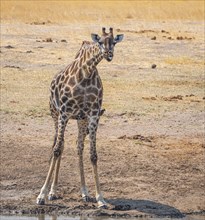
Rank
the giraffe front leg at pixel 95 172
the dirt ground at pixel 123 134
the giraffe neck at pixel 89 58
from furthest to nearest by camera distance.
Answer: the dirt ground at pixel 123 134 < the giraffe front leg at pixel 95 172 < the giraffe neck at pixel 89 58

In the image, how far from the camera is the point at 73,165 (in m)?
14.3

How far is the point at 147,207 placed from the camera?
41.4ft

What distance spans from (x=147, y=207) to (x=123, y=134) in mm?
4024

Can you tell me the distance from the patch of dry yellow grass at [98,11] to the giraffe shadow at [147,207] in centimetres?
2632

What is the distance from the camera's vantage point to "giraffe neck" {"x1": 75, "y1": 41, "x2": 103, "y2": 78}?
1223 centimetres

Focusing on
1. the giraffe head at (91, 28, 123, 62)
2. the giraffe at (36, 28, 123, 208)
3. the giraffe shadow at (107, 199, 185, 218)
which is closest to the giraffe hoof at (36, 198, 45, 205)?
the giraffe at (36, 28, 123, 208)

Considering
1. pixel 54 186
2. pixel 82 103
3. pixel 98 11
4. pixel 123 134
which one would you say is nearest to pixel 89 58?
pixel 82 103

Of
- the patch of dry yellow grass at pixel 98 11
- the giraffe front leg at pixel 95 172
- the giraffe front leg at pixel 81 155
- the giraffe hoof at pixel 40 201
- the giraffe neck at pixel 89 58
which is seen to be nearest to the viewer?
the giraffe neck at pixel 89 58

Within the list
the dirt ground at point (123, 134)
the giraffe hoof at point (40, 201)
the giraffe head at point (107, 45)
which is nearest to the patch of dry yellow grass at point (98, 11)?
the dirt ground at point (123, 134)

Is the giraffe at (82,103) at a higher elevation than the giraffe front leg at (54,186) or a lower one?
higher

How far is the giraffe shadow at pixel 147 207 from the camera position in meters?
12.5

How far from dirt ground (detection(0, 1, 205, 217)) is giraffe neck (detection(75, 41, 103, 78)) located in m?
1.76

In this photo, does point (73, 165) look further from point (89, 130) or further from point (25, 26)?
point (25, 26)

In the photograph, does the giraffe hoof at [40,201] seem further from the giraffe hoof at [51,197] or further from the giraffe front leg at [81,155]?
the giraffe front leg at [81,155]
